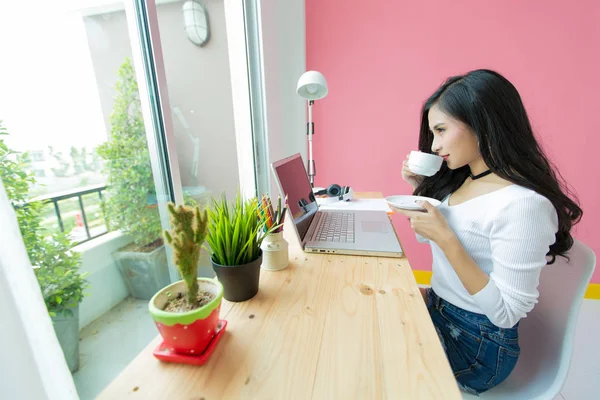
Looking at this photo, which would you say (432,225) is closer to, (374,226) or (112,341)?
(374,226)

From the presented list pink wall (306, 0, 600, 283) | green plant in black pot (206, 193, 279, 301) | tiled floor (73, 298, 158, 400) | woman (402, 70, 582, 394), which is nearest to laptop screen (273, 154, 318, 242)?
green plant in black pot (206, 193, 279, 301)

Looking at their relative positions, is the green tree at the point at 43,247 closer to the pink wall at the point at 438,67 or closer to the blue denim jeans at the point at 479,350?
the blue denim jeans at the point at 479,350

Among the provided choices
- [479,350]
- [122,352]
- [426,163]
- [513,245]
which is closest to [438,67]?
[426,163]

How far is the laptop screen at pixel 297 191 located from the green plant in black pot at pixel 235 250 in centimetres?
22

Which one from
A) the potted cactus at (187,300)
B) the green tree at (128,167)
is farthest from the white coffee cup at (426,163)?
the green tree at (128,167)

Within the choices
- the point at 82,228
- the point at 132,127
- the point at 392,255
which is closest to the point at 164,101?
the point at 132,127

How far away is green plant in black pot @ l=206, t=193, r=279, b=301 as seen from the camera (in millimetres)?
563

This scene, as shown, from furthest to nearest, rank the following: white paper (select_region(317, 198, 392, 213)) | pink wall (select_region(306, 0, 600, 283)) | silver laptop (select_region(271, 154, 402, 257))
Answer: pink wall (select_region(306, 0, 600, 283))
white paper (select_region(317, 198, 392, 213))
silver laptop (select_region(271, 154, 402, 257))

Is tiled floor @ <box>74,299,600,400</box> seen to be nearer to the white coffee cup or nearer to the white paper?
the white paper

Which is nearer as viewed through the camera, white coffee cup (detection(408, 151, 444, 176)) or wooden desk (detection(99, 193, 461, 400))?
wooden desk (detection(99, 193, 461, 400))

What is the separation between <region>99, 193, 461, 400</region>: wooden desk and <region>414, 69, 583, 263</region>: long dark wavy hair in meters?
0.41

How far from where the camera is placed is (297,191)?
0.97 meters

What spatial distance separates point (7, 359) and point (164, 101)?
653mm

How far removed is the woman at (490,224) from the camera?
0.61 m
